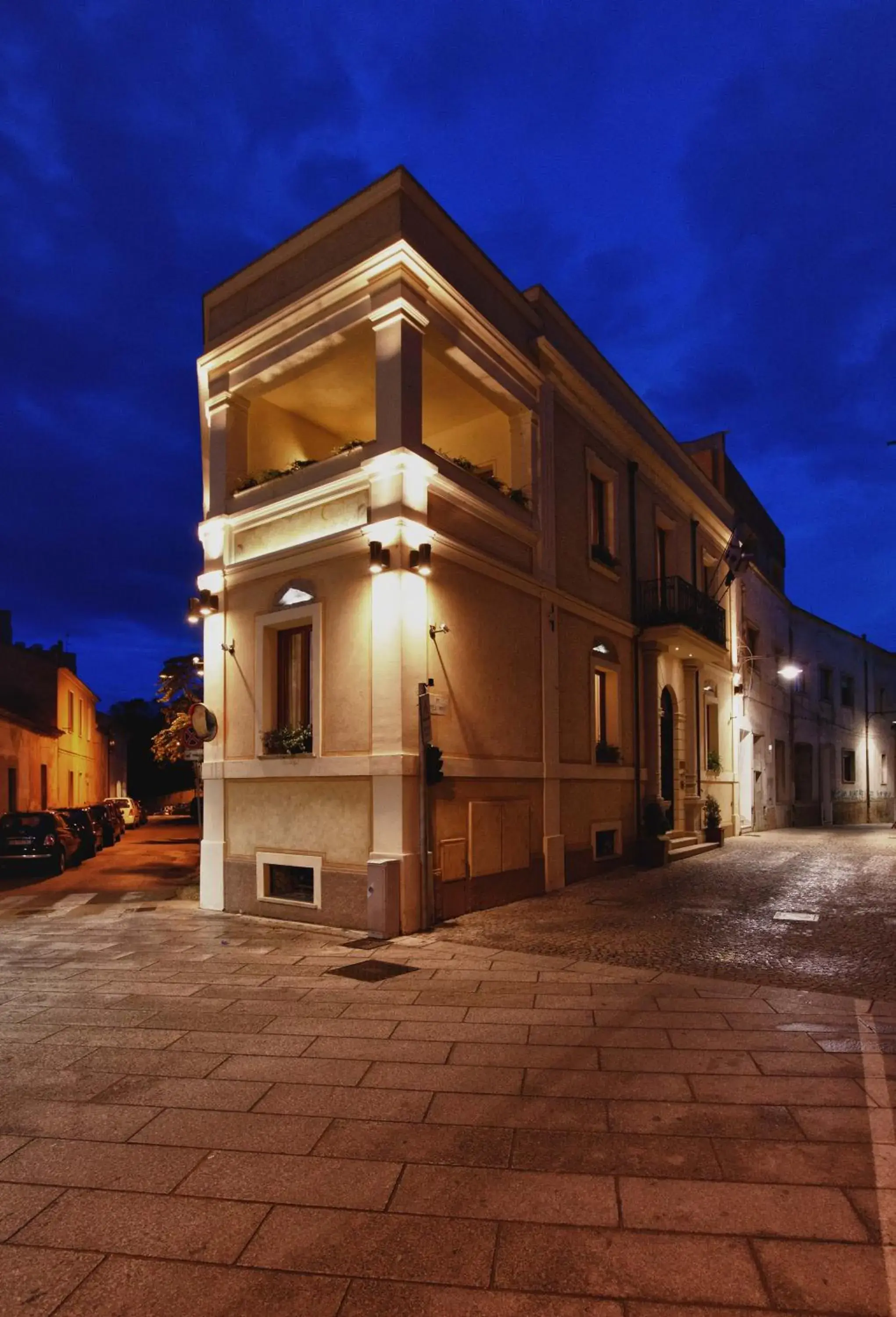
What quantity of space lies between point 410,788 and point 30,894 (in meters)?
9.22

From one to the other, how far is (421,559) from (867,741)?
3385 centimetres

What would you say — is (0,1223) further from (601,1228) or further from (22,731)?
(22,731)

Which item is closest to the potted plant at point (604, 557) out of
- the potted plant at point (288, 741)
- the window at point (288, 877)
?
the potted plant at point (288, 741)

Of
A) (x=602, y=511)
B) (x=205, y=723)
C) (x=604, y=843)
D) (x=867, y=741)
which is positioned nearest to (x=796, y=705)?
(x=867, y=741)

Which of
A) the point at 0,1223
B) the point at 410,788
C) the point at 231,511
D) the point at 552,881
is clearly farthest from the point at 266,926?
the point at 0,1223

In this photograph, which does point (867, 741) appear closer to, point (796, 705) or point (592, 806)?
point (796, 705)

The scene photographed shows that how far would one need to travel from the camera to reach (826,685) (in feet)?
112

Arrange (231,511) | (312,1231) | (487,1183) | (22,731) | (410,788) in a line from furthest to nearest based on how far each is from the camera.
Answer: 1. (22,731)
2. (231,511)
3. (410,788)
4. (487,1183)
5. (312,1231)

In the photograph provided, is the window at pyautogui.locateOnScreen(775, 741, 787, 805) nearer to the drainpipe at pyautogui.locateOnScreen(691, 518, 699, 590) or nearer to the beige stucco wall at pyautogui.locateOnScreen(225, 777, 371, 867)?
the drainpipe at pyautogui.locateOnScreen(691, 518, 699, 590)

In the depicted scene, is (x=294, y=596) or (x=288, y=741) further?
(x=294, y=596)

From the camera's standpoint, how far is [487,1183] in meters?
3.71

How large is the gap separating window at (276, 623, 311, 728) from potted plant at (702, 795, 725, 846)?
11927 mm

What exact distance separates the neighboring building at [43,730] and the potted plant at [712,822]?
70.6 feet

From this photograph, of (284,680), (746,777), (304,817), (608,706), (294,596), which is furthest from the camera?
(746,777)
